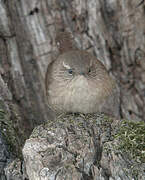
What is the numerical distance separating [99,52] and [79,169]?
2829 millimetres

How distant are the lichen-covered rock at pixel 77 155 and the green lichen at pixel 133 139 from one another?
0.12 ft

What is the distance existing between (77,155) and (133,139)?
596 mm

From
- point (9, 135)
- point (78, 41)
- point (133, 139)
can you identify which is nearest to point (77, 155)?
point (133, 139)

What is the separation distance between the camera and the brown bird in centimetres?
386

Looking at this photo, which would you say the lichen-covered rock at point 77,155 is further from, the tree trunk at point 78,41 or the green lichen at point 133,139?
the tree trunk at point 78,41

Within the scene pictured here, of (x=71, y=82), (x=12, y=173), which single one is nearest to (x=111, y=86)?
(x=71, y=82)

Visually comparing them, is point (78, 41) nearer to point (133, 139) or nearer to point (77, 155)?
point (133, 139)

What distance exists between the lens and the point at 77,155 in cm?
292

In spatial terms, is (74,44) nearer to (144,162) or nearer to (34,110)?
(34,110)

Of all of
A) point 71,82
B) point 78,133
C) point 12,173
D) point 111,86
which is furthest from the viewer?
point 111,86

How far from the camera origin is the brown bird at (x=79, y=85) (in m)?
3.86

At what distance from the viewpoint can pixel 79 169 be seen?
278 centimetres

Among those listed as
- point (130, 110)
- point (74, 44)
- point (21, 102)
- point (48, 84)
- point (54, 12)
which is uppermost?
point (54, 12)

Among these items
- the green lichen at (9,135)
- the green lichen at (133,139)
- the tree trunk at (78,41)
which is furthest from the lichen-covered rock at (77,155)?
the tree trunk at (78,41)
